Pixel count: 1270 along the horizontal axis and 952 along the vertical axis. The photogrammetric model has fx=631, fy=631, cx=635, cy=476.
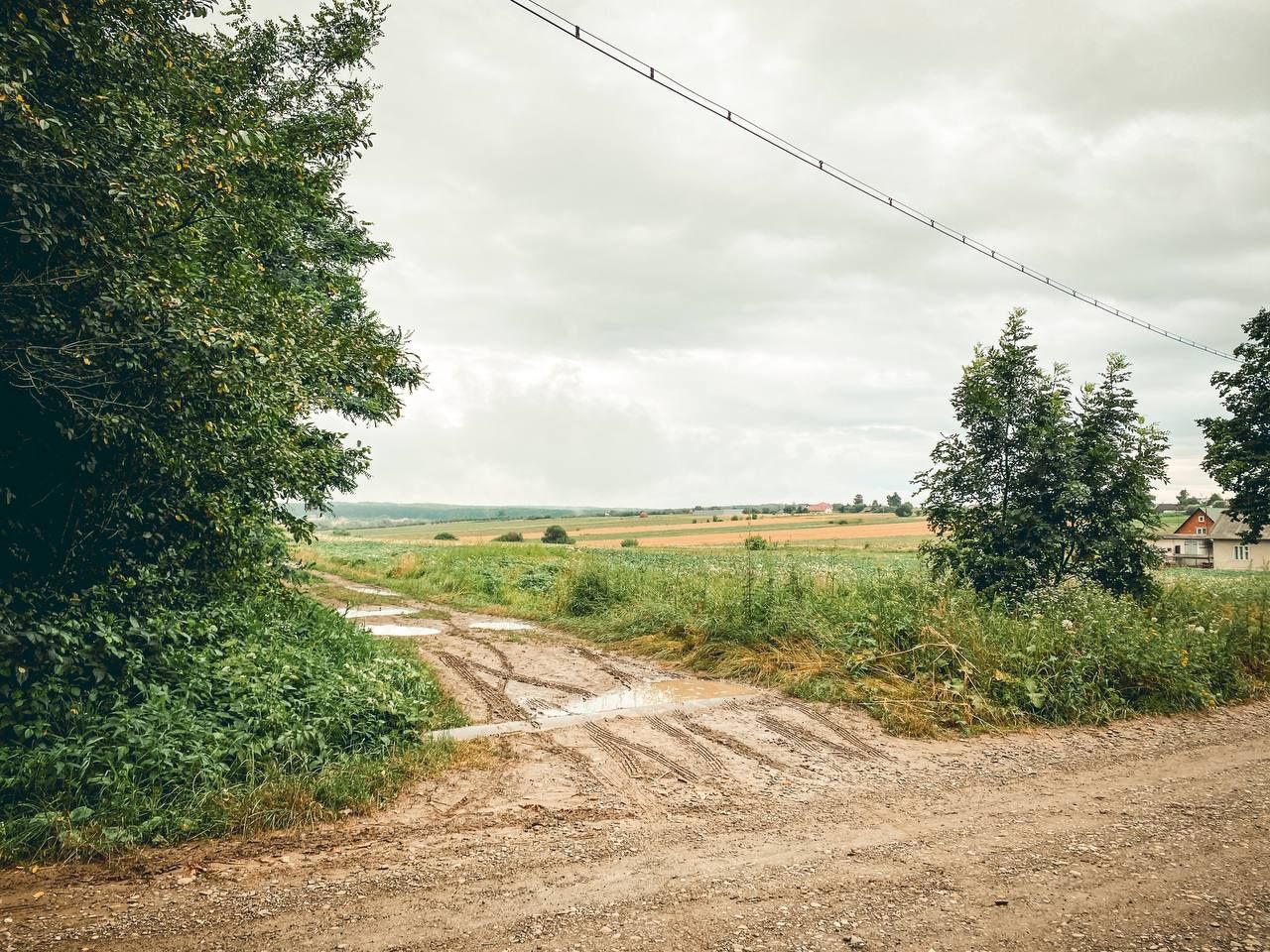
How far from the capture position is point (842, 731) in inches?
268

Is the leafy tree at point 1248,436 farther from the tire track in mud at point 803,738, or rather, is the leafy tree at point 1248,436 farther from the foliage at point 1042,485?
the tire track in mud at point 803,738

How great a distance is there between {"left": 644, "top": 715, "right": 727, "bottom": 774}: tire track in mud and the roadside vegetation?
88.0 inches

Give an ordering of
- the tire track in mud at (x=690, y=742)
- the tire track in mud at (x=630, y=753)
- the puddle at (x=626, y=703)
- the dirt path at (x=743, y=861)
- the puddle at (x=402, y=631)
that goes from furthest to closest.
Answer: the puddle at (x=402, y=631)
the puddle at (x=626, y=703)
the tire track in mud at (x=690, y=742)
the tire track in mud at (x=630, y=753)
the dirt path at (x=743, y=861)

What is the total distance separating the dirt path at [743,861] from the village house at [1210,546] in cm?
5137

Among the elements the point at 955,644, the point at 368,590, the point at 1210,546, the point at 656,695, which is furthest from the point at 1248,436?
the point at 1210,546

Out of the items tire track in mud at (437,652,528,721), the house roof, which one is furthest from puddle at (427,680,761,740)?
the house roof

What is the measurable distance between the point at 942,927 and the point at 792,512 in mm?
98144

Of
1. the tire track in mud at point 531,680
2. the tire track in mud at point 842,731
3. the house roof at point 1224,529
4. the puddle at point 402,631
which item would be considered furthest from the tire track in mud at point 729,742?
the house roof at point 1224,529

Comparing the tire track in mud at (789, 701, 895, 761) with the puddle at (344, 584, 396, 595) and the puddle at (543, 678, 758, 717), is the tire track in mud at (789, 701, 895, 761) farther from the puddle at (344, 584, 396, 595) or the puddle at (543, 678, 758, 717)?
the puddle at (344, 584, 396, 595)

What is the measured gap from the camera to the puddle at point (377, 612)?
1464 centimetres

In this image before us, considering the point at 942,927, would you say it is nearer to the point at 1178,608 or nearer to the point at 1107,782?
the point at 1107,782

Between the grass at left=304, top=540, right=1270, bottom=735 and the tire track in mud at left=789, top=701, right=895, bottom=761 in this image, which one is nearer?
the tire track in mud at left=789, top=701, right=895, bottom=761

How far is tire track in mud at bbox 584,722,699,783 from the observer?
567 centimetres

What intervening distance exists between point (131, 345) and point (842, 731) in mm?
7360
